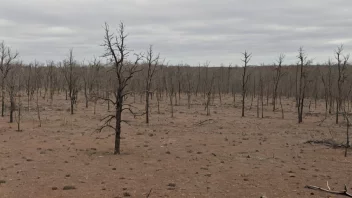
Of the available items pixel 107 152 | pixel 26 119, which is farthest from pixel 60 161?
pixel 26 119

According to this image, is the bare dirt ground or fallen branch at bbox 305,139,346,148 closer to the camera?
the bare dirt ground

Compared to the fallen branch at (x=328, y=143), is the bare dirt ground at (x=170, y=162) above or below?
below

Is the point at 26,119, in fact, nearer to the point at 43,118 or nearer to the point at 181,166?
the point at 43,118

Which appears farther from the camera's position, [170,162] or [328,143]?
[328,143]

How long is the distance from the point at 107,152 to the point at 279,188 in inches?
505

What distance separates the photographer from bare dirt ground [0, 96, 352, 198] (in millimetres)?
17953

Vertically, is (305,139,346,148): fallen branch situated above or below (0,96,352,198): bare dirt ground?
above

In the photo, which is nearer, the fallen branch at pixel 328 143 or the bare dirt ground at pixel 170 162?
the bare dirt ground at pixel 170 162

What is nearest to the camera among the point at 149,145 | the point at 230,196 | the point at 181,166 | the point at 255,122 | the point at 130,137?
the point at 230,196

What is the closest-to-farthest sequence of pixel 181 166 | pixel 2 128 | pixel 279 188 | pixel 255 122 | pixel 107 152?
pixel 279 188 → pixel 181 166 → pixel 107 152 → pixel 2 128 → pixel 255 122

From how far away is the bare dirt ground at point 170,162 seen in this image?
18.0 metres

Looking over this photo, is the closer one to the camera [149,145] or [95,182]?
[95,182]

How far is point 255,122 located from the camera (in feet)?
153

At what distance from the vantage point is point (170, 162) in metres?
24.0
